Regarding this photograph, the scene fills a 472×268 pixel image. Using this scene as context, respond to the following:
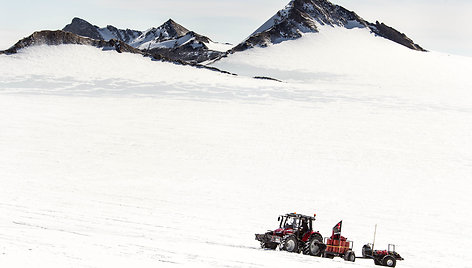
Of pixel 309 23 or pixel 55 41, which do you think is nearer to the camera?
pixel 55 41

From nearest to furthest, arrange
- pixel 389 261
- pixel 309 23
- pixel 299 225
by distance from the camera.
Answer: pixel 389 261, pixel 299 225, pixel 309 23

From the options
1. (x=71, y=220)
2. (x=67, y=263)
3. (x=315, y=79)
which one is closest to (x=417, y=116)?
(x=315, y=79)

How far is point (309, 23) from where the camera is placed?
106 m

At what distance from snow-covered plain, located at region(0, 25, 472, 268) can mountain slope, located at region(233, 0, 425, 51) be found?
117 feet

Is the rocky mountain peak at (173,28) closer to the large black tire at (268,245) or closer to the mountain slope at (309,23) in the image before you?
the mountain slope at (309,23)

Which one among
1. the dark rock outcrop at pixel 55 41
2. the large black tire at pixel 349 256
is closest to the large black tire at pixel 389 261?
the large black tire at pixel 349 256

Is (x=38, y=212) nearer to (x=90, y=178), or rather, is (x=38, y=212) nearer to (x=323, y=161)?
(x=90, y=178)

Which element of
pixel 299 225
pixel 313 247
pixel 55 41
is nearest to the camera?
pixel 313 247

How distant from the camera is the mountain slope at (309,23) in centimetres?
10219

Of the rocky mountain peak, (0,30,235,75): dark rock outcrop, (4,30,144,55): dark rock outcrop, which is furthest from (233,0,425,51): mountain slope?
the rocky mountain peak

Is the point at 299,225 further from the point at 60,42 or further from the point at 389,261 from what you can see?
the point at 60,42

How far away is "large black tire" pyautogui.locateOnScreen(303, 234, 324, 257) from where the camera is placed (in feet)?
49.9

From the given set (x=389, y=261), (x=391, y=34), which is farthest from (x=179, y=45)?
(x=389, y=261)

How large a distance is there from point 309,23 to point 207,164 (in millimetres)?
84070
